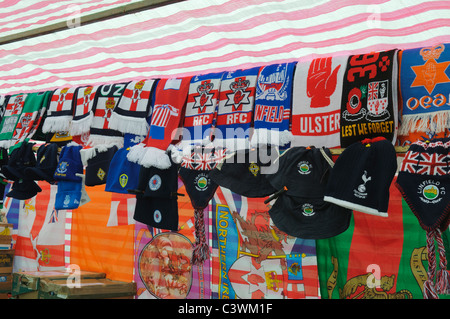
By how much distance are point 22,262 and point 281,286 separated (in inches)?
156

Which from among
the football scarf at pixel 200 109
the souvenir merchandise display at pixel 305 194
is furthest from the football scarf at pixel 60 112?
the souvenir merchandise display at pixel 305 194

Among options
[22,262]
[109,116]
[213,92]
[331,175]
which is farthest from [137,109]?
[22,262]

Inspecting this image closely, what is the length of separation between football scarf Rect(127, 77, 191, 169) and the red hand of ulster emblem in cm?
91

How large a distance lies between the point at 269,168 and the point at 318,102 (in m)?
0.48

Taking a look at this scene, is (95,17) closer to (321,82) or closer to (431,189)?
(321,82)

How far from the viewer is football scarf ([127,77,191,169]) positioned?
Result: 2932 millimetres

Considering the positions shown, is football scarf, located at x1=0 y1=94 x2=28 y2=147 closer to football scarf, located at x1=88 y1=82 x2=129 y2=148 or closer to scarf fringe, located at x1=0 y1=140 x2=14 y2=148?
scarf fringe, located at x1=0 y1=140 x2=14 y2=148

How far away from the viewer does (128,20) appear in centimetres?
297

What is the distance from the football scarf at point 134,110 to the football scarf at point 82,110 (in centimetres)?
27

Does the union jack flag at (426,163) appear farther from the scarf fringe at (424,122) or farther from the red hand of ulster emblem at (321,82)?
the red hand of ulster emblem at (321,82)

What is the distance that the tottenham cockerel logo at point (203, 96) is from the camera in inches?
115

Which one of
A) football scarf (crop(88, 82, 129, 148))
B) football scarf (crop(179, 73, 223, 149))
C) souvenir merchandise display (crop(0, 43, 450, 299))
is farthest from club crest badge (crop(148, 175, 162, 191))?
football scarf (crop(88, 82, 129, 148))

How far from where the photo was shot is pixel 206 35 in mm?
2932

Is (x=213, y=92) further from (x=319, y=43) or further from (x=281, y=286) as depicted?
(x=281, y=286)
